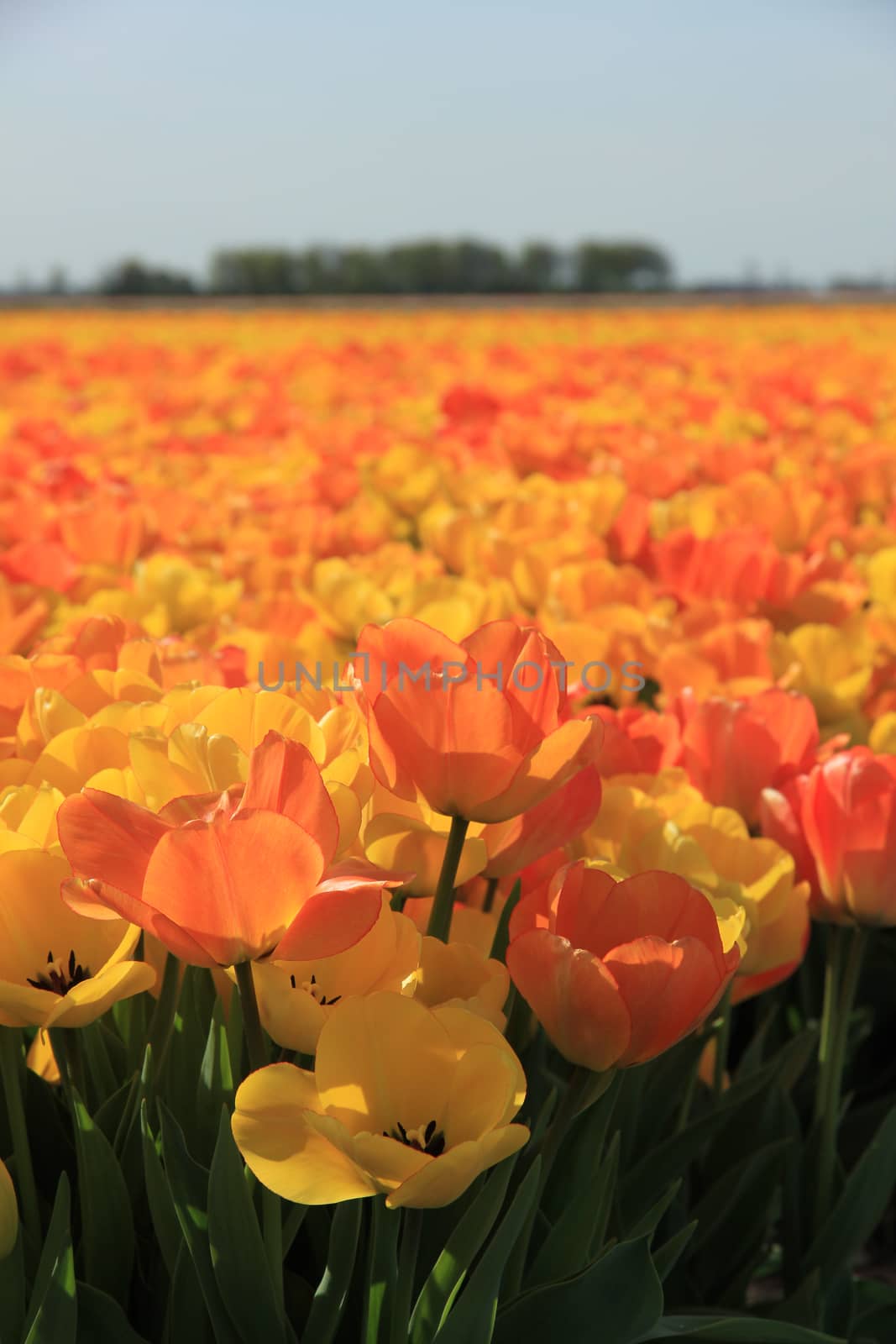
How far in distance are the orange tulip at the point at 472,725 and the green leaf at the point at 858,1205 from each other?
25.8 inches

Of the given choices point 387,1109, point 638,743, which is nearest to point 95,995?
point 387,1109

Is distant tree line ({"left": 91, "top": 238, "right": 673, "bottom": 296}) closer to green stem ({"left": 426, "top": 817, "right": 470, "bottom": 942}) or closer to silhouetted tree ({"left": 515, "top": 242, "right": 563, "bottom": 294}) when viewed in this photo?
Answer: silhouetted tree ({"left": 515, "top": 242, "right": 563, "bottom": 294})

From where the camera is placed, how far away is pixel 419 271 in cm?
5025

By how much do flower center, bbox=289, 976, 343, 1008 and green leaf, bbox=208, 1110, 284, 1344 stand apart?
10 centimetres

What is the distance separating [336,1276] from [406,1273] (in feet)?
0.31

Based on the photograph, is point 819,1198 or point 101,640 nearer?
point 101,640

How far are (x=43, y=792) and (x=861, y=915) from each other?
27.3 inches

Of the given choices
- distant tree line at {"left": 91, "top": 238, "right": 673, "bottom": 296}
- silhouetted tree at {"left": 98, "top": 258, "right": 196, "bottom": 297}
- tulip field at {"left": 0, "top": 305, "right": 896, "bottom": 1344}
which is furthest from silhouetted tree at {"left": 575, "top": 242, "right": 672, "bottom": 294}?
tulip field at {"left": 0, "top": 305, "right": 896, "bottom": 1344}

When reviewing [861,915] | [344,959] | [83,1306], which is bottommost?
[83,1306]

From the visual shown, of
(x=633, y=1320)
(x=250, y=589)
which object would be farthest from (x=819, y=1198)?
(x=250, y=589)

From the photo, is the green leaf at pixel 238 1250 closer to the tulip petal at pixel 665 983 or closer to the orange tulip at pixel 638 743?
the tulip petal at pixel 665 983

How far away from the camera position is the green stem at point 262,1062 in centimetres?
80

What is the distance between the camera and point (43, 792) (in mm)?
884

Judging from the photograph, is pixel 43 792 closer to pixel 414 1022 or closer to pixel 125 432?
pixel 414 1022
